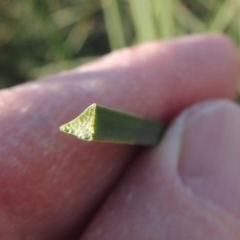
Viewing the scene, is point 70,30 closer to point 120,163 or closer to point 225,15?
point 225,15

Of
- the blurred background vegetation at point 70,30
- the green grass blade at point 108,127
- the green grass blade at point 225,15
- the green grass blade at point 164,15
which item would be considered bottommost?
the blurred background vegetation at point 70,30

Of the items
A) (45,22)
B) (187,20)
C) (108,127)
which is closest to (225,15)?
(187,20)

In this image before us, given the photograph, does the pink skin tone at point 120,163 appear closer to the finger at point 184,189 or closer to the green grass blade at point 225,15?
the finger at point 184,189

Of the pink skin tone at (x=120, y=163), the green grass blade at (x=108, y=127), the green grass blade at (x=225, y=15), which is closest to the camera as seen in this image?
the green grass blade at (x=108, y=127)

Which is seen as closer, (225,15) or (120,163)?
(120,163)

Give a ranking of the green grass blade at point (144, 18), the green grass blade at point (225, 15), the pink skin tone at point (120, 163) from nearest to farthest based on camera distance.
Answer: the pink skin tone at point (120, 163)
the green grass blade at point (144, 18)
the green grass blade at point (225, 15)

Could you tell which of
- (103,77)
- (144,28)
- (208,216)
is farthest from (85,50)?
(208,216)

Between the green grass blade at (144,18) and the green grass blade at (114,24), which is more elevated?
the green grass blade at (144,18)

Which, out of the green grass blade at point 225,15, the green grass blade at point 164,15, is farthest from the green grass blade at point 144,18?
the green grass blade at point 225,15
